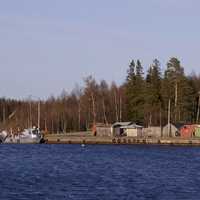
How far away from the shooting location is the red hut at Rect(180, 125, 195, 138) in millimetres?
139375

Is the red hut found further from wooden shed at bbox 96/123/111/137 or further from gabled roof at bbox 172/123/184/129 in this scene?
wooden shed at bbox 96/123/111/137

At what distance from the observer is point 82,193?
4872 centimetres

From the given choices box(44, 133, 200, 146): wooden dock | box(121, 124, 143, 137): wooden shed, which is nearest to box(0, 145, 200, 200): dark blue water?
box(44, 133, 200, 146): wooden dock

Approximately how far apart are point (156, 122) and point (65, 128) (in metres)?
28.7

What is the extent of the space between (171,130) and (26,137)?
103 feet

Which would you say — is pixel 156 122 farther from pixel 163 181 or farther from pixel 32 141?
pixel 163 181

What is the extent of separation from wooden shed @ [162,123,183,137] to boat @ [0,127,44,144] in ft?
82.8

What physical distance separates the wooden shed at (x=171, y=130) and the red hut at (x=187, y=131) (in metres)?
1.18

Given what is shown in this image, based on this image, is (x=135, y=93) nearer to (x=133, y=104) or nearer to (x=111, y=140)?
(x=133, y=104)

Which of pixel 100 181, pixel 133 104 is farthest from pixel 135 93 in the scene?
pixel 100 181

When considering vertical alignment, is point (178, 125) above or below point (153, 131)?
above

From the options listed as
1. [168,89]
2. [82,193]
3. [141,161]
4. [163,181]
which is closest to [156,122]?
[168,89]

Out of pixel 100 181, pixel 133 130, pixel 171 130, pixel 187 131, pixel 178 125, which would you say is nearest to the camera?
pixel 100 181

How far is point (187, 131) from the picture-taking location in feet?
461
